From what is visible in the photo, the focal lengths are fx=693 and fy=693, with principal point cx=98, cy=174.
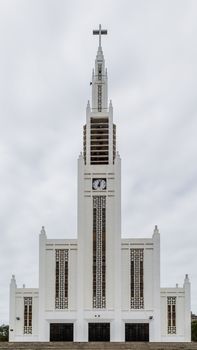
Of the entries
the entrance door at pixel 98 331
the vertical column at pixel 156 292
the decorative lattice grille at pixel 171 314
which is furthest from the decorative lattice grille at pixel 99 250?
the decorative lattice grille at pixel 171 314

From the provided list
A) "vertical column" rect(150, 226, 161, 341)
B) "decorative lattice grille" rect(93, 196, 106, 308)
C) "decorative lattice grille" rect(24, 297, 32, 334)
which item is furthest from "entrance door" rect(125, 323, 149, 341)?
"decorative lattice grille" rect(24, 297, 32, 334)

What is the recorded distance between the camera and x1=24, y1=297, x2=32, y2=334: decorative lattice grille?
4822 centimetres

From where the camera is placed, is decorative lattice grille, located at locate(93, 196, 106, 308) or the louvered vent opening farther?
the louvered vent opening

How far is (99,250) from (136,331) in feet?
20.2

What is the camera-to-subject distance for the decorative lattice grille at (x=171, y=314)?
4778 cm

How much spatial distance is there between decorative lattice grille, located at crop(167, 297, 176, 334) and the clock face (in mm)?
9150

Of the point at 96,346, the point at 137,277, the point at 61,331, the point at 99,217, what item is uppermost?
the point at 99,217

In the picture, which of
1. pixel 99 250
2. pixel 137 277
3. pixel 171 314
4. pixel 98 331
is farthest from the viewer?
pixel 99 250

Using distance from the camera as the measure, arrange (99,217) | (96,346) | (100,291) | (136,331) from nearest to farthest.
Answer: (96,346) → (136,331) → (100,291) → (99,217)

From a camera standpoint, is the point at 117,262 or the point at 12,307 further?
the point at 117,262

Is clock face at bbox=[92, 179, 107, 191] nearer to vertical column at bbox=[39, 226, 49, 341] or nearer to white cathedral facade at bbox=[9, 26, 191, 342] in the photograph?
white cathedral facade at bbox=[9, 26, 191, 342]

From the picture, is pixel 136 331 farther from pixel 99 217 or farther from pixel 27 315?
pixel 99 217

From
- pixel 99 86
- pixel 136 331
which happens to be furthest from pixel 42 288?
pixel 99 86

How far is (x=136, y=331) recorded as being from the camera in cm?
4775
